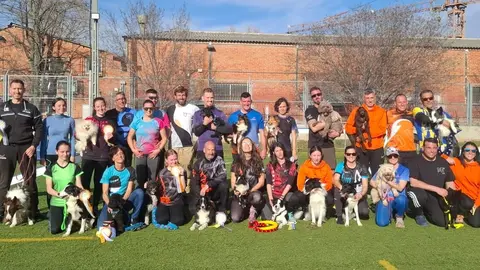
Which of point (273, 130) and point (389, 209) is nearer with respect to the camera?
point (389, 209)

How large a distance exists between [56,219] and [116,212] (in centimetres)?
78

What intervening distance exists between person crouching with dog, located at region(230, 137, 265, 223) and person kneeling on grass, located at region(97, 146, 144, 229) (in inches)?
52.1

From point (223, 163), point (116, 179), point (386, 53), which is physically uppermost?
point (386, 53)

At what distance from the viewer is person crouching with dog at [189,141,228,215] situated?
611 cm

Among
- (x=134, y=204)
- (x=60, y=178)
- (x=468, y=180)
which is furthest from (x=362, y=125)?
(x=60, y=178)

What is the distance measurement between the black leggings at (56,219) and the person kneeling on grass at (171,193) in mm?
1208

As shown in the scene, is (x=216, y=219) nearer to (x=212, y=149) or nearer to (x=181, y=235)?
(x=181, y=235)

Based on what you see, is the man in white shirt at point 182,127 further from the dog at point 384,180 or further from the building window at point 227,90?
the building window at point 227,90

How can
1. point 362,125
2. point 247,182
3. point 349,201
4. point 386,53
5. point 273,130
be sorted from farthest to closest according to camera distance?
point 386,53
point 273,130
point 362,125
point 247,182
point 349,201

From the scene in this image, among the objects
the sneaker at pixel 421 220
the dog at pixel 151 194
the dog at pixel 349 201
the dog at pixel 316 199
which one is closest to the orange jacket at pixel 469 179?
the sneaker at pixel 421 220

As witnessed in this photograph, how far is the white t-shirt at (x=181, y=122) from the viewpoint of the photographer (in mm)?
6668

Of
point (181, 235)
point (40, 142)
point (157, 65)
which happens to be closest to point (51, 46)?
point (157, 65)

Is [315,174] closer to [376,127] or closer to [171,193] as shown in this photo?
[376,127]

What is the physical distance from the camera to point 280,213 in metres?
5.96
